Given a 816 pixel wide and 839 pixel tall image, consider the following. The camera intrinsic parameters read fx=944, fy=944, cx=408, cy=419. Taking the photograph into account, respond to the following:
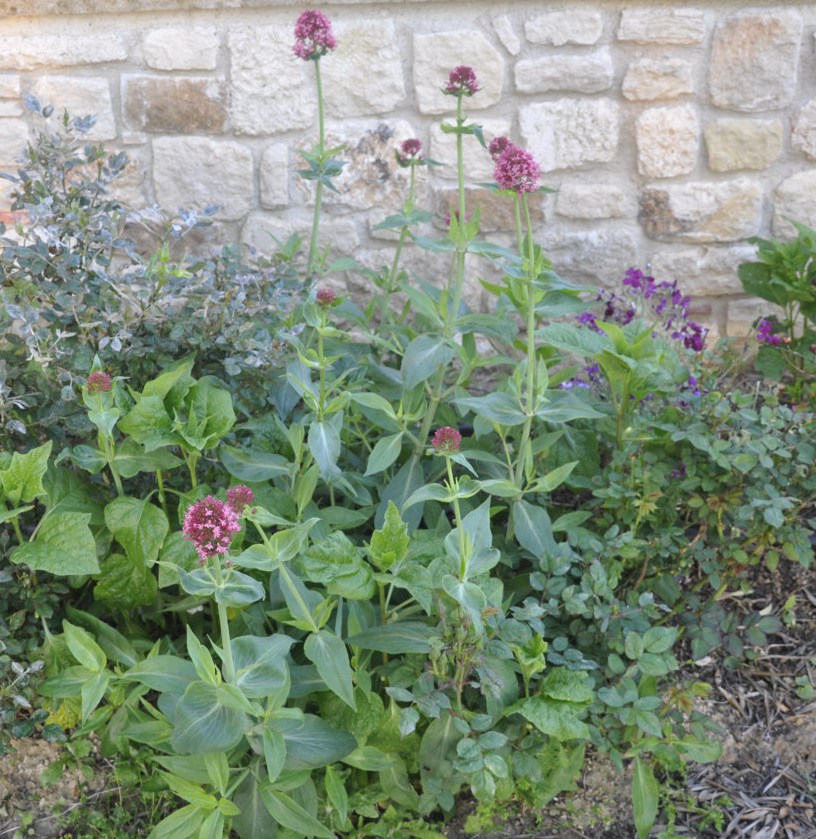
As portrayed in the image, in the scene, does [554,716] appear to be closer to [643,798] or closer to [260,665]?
[643,798]

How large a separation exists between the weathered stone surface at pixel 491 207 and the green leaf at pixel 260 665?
1854 millimetres

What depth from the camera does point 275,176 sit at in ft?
10.6

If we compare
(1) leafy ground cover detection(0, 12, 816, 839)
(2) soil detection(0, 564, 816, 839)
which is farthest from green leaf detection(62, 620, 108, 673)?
(2) soil detection(0, 564, 816, 839)

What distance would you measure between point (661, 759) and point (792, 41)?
7.65ft

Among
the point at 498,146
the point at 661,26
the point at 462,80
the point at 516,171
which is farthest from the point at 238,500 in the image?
the point at 661,26

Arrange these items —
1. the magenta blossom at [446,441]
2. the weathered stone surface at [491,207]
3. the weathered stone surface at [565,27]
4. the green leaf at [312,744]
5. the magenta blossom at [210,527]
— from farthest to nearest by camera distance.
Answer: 1. the weathered stone surface at [491,207]
2. the weathered stone surface at [565,27]
3. the green leaf at [312,744]
4. the magenta blossom at [446,441]
5. the magenta blossom at [210,527]

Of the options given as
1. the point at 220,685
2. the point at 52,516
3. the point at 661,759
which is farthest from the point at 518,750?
the point at 52,516

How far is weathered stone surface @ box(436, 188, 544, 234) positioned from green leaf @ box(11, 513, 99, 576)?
5.67 ft

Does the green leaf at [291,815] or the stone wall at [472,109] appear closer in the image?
the green leaf at [291,815]

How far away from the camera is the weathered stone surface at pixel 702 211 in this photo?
3.27 meters

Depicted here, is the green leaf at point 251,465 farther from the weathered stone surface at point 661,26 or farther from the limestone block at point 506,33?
the weathered stone surface at point 661,26

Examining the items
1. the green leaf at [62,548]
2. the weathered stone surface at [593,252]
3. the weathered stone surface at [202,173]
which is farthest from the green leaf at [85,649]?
the weathered stone surface at [593,252]

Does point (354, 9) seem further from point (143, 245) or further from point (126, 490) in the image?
point (126, 490)

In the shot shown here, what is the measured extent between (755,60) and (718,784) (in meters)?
2.26
